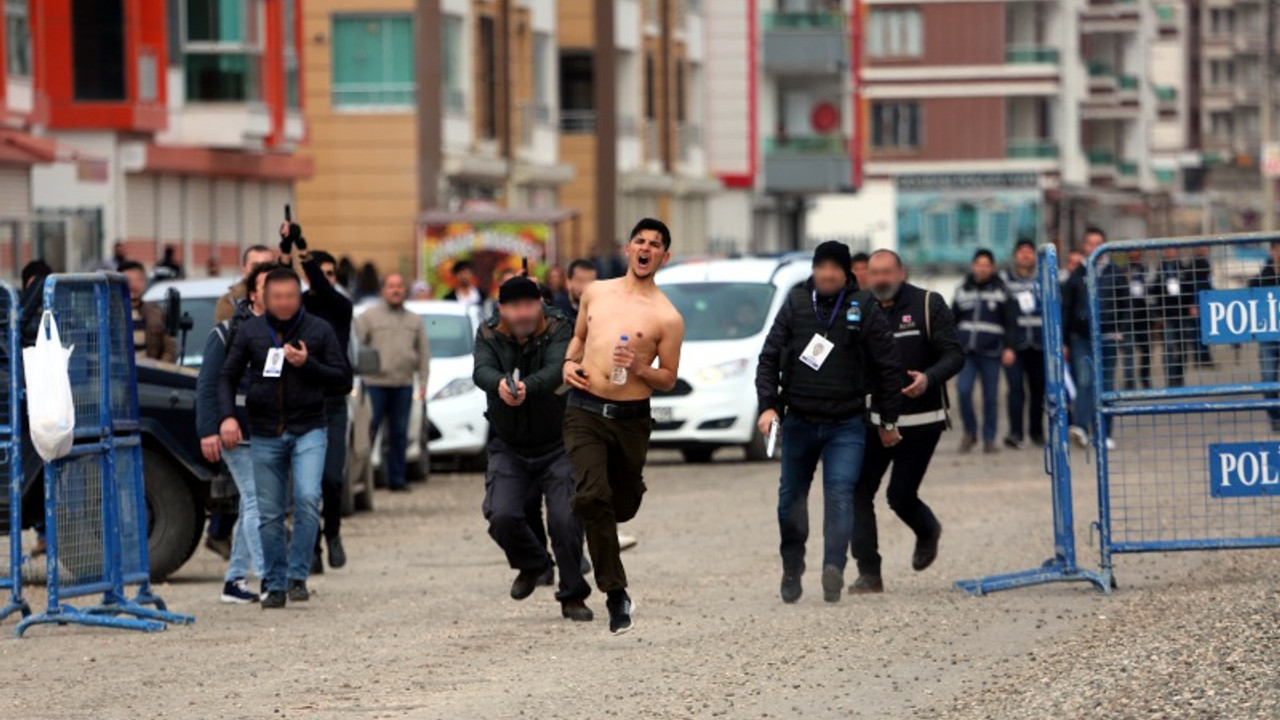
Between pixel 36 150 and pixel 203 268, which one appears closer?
pixel 36 150

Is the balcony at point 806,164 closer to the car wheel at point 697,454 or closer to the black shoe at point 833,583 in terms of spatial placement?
the car wheel at point 697,454

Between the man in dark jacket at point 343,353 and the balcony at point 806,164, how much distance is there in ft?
216

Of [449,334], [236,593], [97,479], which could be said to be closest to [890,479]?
[236,593]

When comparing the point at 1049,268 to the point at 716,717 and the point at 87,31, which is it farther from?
the point at 87,31

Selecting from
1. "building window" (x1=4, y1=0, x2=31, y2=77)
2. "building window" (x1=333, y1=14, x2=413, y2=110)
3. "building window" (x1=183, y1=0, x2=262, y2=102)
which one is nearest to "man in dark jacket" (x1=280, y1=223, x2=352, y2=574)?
"building window" (x1=4, y1=0, x2=31, y2=77)

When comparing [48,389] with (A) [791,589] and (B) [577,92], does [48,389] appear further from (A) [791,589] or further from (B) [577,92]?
(B) [577,92]

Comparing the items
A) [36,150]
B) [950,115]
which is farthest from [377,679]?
[950,115]

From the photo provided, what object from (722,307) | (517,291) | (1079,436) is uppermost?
(517,291)

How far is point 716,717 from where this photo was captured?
10688mm

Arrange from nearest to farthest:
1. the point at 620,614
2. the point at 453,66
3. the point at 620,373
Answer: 1. the point at 620,373
2. the point at 620,614
3. the point at 453,66

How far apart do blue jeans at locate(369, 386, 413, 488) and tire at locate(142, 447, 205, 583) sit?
6411mm

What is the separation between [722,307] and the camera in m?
28.2

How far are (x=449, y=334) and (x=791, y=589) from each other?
12394mm

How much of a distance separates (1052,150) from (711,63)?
2016 centimetres
